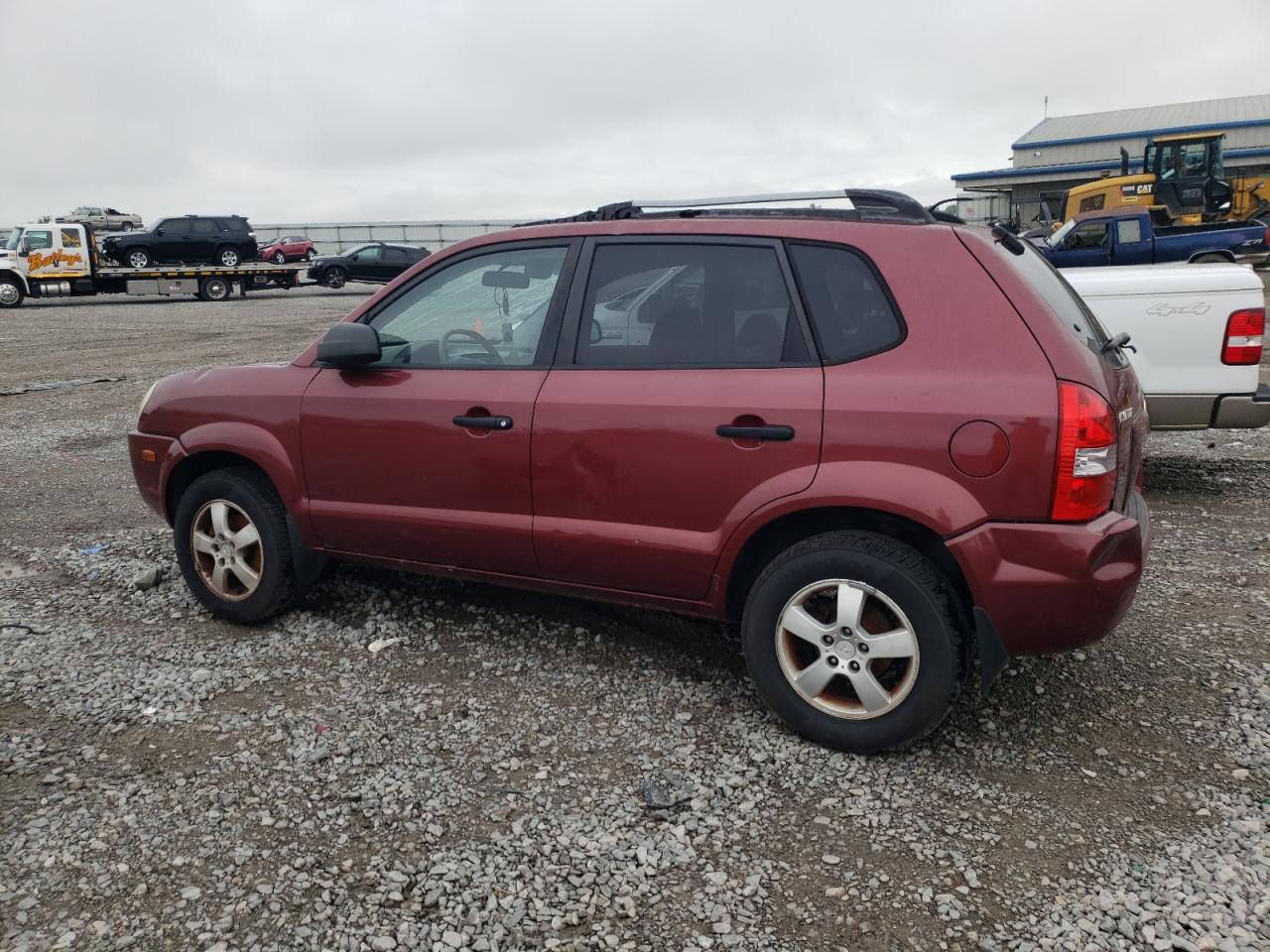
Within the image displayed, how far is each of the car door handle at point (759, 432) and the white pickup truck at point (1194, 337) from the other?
3.67 metres

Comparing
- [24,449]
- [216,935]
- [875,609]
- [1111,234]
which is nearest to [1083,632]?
[875,609]

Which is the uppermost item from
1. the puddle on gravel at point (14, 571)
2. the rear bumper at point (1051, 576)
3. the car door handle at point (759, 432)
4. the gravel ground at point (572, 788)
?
the car door handle at point (759, 432)

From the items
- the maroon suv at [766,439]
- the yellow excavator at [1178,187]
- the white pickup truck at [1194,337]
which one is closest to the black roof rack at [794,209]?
the maroon suv at [766,439]

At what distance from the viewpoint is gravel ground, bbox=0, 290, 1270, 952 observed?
260 cm

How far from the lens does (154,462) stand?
4.61m

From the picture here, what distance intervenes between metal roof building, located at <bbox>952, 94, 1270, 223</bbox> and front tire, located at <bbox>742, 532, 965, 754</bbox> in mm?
46589

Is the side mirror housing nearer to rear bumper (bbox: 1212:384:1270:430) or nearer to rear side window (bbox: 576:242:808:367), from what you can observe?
rear side window (bbox: 576:242:808:367)

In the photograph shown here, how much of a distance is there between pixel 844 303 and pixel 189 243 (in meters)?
30.2

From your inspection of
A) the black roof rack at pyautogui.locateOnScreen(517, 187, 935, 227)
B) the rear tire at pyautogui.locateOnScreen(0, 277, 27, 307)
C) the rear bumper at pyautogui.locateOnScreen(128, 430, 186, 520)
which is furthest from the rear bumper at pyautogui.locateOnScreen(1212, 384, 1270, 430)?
the rear tire at pyautogui.locateOnScreen(0, 277, 27, 307)

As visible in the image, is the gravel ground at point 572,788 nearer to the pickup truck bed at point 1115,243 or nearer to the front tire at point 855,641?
the front tire at point 855,641

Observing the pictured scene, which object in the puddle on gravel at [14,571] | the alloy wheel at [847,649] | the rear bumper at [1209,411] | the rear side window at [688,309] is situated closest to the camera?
the alloy wheel at [847,649]

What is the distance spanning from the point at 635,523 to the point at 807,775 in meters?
1.00

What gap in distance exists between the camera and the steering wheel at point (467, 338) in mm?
3902

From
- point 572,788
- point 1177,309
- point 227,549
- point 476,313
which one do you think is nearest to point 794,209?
point 476,313
